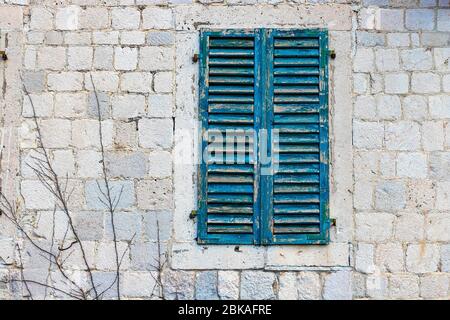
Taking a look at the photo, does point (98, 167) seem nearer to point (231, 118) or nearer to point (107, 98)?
point (107, 98)

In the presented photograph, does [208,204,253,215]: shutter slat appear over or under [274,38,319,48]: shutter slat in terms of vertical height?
under

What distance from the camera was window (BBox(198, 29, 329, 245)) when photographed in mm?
6141

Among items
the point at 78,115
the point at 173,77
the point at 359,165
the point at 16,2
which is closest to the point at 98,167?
the point at 78,115

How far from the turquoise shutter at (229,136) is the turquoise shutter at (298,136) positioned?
5.0 inches

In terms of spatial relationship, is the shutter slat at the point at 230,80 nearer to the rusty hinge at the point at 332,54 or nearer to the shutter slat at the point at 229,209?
the rusty hinge at the point at 332,54

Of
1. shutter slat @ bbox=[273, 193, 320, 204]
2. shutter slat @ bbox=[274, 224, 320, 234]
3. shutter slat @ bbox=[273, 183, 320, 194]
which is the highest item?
shutter slat @ bbox=[273, 183, 320, 194]

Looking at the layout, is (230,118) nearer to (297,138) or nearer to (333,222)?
(297,138)

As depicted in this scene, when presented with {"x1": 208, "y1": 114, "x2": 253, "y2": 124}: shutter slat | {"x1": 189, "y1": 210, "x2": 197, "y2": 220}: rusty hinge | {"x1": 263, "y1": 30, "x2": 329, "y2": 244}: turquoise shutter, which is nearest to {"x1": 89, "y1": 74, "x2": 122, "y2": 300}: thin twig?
{"x1": 189, "y1": 210, "x2": 197, "y2": 220}: rusty hinge

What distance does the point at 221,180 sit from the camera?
243 inches

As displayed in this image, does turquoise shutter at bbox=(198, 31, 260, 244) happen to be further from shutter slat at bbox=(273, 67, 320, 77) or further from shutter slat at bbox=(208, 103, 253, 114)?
shutter slat at bbox=(273, 67, 320, 77)

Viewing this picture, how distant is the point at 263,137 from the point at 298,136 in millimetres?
251

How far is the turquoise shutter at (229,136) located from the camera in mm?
6137

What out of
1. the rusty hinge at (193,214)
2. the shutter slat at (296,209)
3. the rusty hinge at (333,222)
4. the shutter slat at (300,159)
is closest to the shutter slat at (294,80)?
the shutter slat at (300,159)
